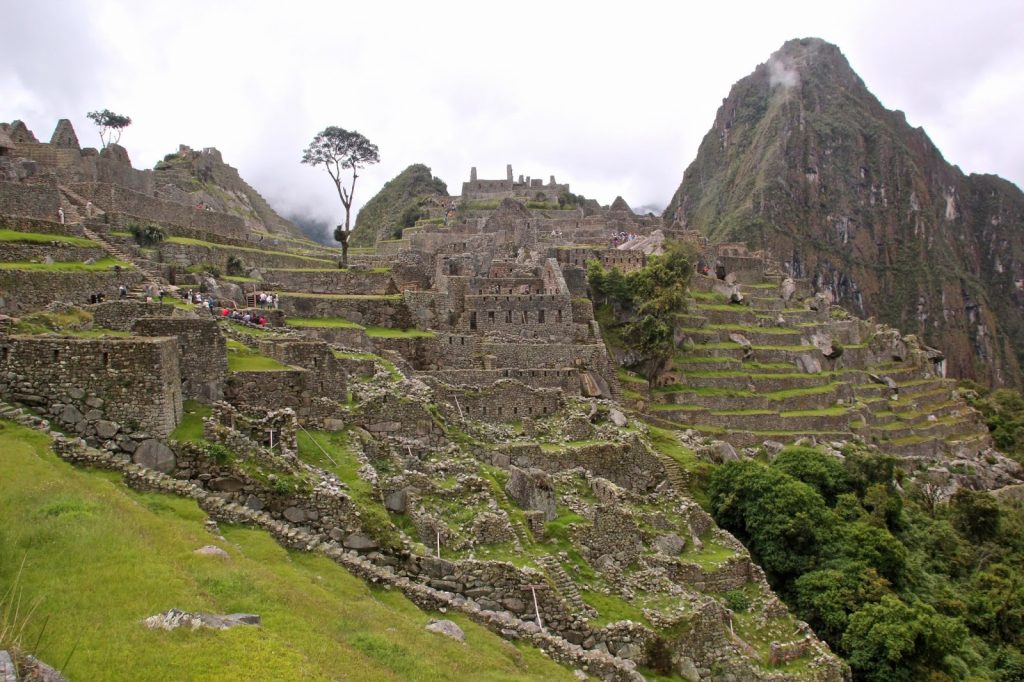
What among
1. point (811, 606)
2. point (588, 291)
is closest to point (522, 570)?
point (811, 606)

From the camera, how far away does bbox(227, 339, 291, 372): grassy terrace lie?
1567 centimetres

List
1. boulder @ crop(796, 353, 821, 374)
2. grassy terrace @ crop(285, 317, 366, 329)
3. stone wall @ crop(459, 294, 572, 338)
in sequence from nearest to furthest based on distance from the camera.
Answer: grassy terrace @ crop(285, 317, 366, 329), stone wall @ crop(459, 294, 572, 338), boulder @ crop(796, 353, 821, 374)

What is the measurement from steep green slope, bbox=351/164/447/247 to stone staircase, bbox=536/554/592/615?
168ft

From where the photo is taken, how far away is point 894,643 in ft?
67.1

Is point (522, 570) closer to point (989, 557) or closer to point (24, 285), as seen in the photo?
point (24, 285)

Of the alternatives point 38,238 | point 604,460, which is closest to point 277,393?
point 38,238

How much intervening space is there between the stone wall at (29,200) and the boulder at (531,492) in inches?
711

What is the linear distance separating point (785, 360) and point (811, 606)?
2583 cm

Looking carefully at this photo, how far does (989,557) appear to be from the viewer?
3512 cm

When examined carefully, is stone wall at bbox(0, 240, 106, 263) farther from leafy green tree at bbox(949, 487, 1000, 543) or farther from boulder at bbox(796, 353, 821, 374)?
leafy green tree at bbox(949, 487, 1000, 543)

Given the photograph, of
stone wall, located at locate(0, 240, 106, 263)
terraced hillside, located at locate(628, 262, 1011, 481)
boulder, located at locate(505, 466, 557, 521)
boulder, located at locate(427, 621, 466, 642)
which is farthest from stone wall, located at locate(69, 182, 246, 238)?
boulder, located at locate(427, 621, 466, 642)

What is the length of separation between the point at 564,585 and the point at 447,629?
14.3ft

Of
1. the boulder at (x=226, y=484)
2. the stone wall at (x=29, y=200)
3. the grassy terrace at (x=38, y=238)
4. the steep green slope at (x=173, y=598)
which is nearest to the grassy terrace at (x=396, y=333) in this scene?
the grassy terrace at (x=38, y=238)

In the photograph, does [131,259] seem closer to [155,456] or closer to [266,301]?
[266,301]
